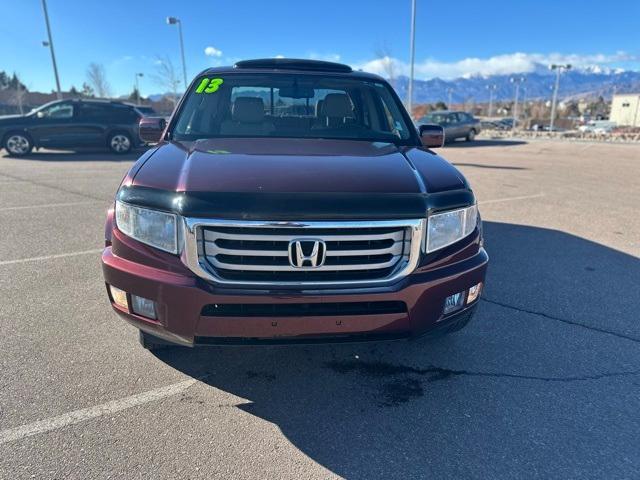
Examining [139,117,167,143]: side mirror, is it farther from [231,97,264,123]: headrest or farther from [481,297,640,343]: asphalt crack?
[481,297,640,343]: asphalt crack

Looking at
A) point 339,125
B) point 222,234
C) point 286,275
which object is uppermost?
point 339,125

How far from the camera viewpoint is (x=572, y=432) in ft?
7.98

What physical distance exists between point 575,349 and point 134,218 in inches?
118

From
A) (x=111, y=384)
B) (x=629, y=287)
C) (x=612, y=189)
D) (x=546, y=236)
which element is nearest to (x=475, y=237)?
(x=111, y=384)

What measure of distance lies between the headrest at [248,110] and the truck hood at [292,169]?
502 mm

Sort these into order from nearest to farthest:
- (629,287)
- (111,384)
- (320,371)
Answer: (111,384) → (320,371) → (629,287)

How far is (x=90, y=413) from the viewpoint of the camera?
8.27ft

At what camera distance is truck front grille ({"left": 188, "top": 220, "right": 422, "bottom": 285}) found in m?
2.25

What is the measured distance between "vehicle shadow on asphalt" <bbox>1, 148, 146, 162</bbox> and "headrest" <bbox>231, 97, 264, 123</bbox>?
12865mm

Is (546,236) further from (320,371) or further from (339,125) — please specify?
(320,371)

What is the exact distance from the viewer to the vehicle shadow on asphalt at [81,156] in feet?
49.8

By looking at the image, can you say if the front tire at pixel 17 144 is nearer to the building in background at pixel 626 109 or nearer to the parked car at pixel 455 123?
the parked car at pixel 455 123

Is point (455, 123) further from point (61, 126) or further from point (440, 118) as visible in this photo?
point (61, 126)

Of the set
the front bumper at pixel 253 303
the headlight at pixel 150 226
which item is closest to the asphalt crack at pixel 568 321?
the front bumper at pixel 253 303
